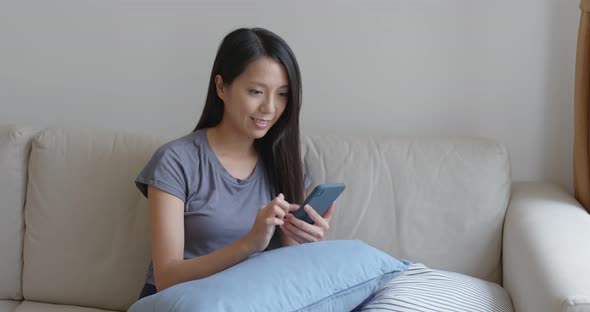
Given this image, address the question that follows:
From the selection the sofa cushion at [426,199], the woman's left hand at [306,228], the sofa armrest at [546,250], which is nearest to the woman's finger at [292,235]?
the woman's left hand at [306,228]

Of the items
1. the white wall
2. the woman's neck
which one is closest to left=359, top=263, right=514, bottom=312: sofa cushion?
the woman's neck

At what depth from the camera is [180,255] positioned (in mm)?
1744

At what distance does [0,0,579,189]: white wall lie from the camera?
2281mm

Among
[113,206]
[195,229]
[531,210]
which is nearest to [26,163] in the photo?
[113,206]

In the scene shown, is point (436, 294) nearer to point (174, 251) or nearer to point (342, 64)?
point (174, 251)

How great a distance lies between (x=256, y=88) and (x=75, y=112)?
3.22ft

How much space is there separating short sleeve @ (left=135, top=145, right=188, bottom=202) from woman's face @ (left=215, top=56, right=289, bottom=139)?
0.57ft

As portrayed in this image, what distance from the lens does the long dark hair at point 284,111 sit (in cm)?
181

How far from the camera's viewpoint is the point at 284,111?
1890 mm

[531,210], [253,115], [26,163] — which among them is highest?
[253,115]

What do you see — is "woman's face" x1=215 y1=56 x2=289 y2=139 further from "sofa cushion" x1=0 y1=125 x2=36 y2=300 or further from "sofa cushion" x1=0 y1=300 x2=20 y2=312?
"sofa cushion" x1=0 y1=300 x2=20 y2=312

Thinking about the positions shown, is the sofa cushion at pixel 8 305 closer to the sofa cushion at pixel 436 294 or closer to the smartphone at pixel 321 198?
the smartphone at pixel 321 198

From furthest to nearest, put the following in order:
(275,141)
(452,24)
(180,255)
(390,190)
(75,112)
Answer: (75,112) → (452,24) → (390,190) → (275,141) → (180,255)

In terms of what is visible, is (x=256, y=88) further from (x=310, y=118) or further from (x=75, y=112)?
(x=75, y=112)
